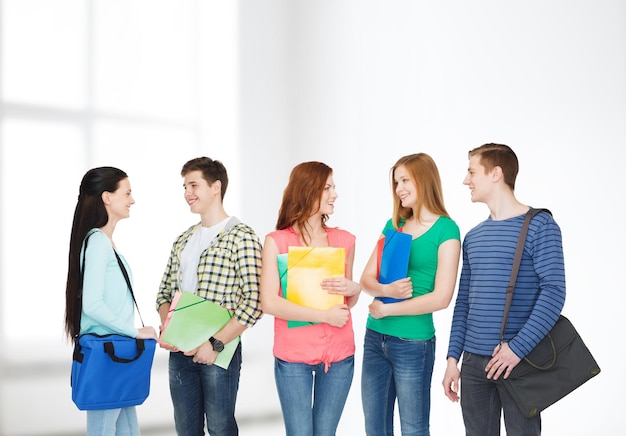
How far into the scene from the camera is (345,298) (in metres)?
2.38

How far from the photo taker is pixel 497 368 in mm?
2080

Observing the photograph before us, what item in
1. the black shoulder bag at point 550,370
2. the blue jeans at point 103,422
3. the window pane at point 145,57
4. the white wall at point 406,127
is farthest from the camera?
the window pane at point 145,57

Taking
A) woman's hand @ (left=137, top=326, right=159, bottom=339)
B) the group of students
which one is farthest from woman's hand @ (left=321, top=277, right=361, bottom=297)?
woman's hand @ (left=137, top=326, right=159, bottom=339)

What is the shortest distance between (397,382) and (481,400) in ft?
0.99

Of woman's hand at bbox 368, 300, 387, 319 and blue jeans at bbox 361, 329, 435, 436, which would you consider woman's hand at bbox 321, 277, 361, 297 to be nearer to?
woman's hand at bbox 368, 300, 387, 319

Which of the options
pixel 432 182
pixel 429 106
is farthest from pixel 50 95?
pixel 432 182

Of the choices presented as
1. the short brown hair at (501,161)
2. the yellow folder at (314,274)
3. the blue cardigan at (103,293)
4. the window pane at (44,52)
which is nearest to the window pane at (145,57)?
the window pane at (44,52)

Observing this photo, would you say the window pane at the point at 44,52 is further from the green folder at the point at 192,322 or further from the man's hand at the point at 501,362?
the man's hand at the point at 501,362

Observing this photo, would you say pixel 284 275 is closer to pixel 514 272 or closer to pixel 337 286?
pixel 337 286

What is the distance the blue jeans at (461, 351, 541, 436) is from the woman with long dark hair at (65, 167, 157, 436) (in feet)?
3.57

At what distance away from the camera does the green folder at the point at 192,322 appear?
231 centimetres

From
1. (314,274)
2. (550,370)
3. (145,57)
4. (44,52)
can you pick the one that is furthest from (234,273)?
(145,57)

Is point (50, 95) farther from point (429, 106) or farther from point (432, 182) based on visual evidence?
point (432, 182)

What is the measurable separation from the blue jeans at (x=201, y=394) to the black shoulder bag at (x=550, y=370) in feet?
3.21
